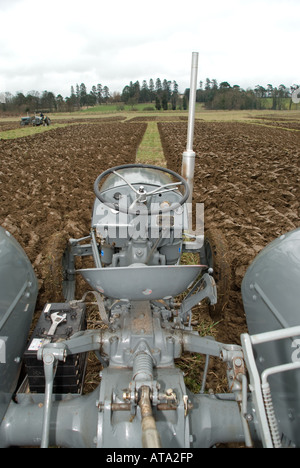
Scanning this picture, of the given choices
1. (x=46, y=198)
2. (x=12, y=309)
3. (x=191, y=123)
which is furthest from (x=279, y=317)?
(x=46, y=198)

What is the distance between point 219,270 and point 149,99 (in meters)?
86.9

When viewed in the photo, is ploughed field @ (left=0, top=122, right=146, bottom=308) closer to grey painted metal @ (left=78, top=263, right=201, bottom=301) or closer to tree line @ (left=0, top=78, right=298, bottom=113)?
grey painted metal @ (left=78, top=263, right=201, bottom=301)

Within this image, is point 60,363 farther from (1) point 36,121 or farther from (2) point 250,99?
(2) point 250,99

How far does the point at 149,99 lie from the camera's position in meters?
82.4

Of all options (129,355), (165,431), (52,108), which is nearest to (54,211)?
(129,355)

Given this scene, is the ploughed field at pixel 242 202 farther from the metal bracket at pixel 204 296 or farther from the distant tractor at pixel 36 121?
the distant tractor at pixel 36 121

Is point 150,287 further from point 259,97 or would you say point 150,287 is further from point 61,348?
point 259,97

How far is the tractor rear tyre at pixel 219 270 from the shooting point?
9.62 feet

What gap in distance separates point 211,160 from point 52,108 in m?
59.9

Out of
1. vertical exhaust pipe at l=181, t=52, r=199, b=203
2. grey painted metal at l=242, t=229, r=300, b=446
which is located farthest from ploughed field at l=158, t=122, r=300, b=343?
grey painted metal at l=242, t=229, r=300, b=446

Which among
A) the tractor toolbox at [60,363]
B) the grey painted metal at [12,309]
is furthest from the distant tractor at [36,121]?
the tractor toolbox at [60,363]

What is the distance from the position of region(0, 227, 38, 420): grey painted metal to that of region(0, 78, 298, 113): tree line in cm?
5347

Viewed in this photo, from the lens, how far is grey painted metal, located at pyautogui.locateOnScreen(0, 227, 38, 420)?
1.58 m

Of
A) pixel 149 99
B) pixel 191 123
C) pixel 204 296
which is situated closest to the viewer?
pixel 204 296
